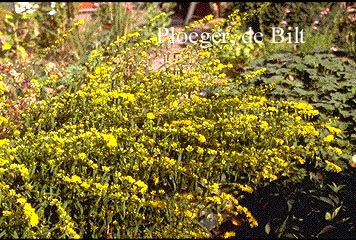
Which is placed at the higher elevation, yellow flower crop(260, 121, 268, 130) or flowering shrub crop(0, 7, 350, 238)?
yellow flower crop(260, 121, 268, 130)

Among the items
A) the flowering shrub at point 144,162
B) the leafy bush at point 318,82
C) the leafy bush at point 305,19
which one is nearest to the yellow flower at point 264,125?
the flowering shrub at point 144,162

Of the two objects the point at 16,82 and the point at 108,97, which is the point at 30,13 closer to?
the point at 16,82

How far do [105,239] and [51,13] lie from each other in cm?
413

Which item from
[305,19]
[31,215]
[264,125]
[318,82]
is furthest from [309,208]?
[305,19]

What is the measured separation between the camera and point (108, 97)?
12.3 feet

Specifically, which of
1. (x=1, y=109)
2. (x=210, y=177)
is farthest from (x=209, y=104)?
(x=1, y=109)

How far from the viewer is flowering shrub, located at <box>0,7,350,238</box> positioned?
321 cm

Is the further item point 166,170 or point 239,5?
point 239,5

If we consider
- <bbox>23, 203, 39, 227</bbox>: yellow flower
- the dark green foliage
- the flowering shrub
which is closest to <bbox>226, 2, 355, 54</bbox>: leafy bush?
the flowering shrub

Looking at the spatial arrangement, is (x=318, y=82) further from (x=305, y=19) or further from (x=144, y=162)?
(x=305, y=19)

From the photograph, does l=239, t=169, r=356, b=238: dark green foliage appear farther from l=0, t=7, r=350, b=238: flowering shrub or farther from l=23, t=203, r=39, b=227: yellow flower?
l=23, t=203, r=39, b=227: yellow flower

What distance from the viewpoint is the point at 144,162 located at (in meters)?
3.31

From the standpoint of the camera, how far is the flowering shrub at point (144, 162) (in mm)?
3213

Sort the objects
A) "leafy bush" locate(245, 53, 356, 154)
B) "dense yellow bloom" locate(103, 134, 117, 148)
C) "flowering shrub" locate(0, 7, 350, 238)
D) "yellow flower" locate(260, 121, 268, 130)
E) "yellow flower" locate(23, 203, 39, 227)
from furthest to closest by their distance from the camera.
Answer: "leafy bush" locate(245, 53, 356, 154) < "yellow flower" locate(260, 121, 268, 130) < "flowering shrub" locate(0, 7, 350, 238) < "dense yellow bloom" locate(103, 134, 117, 148) < "yellow flower" locate(23, 203, 39, 227)
